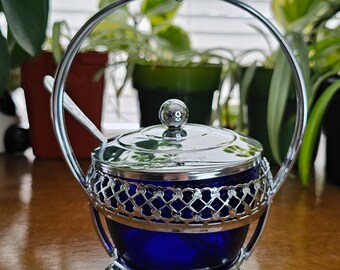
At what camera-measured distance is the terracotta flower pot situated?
0.72 metres

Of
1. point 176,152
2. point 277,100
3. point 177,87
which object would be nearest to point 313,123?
point 277,100

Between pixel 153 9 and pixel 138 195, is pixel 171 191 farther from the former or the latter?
pixel 153 9

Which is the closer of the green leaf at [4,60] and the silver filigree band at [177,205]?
the silver filigree band at [177,205]

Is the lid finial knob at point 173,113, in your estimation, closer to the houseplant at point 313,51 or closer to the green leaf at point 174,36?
the houseplant at point 313,51

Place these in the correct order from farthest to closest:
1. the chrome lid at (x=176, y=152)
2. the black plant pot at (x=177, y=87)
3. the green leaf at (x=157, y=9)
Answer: the green leaf at (x=157, y=9), the black plant pot at (x=177, y=87), the chrome lid at (x=176, y=152)

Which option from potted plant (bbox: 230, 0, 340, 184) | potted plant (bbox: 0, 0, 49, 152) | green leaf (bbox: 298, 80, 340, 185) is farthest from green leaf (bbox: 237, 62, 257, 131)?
potted plant (bbox: 0, 0, 49, 152)

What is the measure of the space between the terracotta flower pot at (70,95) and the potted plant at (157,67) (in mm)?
34

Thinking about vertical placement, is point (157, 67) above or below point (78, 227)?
above

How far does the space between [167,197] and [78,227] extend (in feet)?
0.63

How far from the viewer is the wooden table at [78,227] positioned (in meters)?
0.43

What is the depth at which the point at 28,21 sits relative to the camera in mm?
498

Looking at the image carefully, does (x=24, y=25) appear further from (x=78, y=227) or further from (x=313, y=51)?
(x=313, y=51)

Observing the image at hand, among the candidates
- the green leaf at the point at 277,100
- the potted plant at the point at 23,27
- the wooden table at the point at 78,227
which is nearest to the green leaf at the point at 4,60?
the potted plant at the point at 23,27

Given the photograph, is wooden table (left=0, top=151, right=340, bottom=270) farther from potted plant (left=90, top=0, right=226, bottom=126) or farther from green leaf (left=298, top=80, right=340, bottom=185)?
potted plant (left=90, top=0, right=226, bottom=126)
